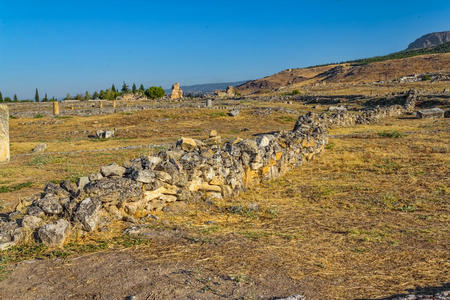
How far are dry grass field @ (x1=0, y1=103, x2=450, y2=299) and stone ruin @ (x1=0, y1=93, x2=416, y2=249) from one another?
242mm

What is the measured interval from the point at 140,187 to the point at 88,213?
1.23m

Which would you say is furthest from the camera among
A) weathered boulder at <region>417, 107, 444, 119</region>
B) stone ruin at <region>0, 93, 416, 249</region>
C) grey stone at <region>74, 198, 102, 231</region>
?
weathered boulder at <region>417, 107, 444, 119</region>

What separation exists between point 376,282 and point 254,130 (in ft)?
63.0

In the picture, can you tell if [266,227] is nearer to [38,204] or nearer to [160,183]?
[160,183]

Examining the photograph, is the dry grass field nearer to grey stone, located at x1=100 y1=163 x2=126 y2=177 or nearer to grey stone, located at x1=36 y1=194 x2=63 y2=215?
grey stone, located at x1=36 y1=194 x2=63 y2=215

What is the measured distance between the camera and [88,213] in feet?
19.1

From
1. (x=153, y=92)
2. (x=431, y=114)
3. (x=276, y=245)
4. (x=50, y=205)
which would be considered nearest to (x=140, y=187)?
(x=50, y=205)

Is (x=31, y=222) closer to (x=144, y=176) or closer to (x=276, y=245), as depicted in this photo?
(x=144, y=176)

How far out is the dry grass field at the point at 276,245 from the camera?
4230 millimetres

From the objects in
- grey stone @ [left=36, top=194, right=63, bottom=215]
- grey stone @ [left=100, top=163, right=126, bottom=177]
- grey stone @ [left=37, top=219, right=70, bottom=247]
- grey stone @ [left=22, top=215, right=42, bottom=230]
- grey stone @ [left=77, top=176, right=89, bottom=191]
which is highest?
grey stone @ [left=100, top=163, right=126, bottom=177]

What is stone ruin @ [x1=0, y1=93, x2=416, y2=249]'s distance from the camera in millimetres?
5566

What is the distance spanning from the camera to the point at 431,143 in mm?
15141

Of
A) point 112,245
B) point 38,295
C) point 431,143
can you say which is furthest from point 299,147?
point 38,295

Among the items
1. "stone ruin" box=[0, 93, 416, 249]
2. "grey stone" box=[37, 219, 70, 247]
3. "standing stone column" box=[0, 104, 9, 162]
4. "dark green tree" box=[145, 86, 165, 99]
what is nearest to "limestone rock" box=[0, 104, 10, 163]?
"standing stone column" box=[0, 104, 9, 162]
